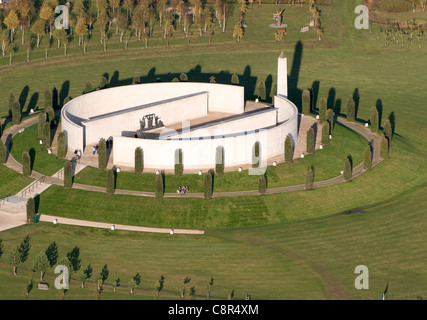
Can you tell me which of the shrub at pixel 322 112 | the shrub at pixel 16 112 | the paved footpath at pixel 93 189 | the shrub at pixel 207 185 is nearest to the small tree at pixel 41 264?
the paved footpath at pixel 93 189

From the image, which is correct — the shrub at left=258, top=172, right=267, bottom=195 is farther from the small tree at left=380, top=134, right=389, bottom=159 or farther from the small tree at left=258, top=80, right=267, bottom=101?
the small tree at left=258, top=80, right=267, bottom=101

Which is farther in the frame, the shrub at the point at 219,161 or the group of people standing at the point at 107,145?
the group of people standing at the point at 107,145

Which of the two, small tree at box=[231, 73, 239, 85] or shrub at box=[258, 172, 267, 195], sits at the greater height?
small tree at box=[231, 73, 239, 85]

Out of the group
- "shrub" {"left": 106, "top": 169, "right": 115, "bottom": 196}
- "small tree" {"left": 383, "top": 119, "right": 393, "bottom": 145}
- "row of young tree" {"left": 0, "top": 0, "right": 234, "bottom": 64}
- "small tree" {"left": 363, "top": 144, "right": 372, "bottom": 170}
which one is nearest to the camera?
"shrub" {"left": 106, "top": 169, "right": 115, "bottom": 196}

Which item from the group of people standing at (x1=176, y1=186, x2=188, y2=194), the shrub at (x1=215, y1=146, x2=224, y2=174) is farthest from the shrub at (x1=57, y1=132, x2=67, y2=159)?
the shrub at (x1=215, y1=146, x2=224, y2=174)

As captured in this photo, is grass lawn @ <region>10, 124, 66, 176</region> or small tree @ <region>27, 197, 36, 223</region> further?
grass lawn @ <region>10, 124, 66, 176</region>

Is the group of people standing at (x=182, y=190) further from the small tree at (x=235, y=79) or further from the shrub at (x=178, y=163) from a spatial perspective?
the small tree at (x=235, y=79)
